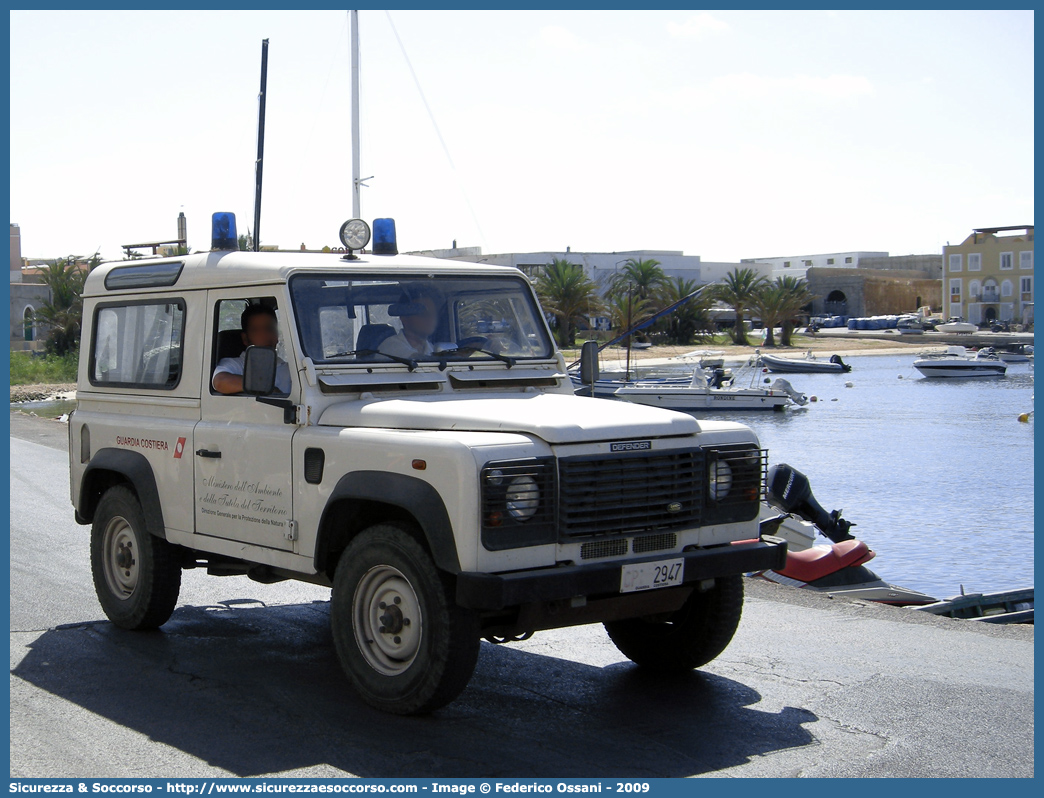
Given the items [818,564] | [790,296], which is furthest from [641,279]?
[818,564]

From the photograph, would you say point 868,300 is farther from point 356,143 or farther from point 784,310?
point 356,143

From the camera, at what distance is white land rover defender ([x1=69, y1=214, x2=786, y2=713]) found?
17.3 feet

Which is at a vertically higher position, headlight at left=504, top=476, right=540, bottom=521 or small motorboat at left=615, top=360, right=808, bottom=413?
headlight at left=504, top=476, right=540, bottom=521

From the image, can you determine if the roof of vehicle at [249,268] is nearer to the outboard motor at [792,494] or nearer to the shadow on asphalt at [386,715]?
the shadow on asphalt at [386,715]

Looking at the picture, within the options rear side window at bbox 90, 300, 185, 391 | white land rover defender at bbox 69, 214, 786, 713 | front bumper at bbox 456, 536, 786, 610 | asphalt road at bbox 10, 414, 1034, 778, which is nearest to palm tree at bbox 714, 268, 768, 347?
asphalt road at bbox 10, 414, 1034, 778

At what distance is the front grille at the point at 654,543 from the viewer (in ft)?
18.3

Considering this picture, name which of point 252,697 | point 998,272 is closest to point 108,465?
point 252,697

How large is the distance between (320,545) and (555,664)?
174cm

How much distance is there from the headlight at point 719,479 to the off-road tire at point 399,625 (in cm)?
144

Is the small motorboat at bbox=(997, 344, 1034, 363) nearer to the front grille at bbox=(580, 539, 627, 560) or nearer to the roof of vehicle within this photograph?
the roof of vehicle

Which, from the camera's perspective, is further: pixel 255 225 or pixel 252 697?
pixel 255 225

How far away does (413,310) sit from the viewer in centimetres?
674

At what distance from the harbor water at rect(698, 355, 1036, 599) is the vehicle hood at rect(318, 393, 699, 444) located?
303 inches

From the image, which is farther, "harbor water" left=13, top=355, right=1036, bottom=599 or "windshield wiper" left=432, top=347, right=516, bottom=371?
"harbor water" left=13, top=355, right=1036, bottom=599
